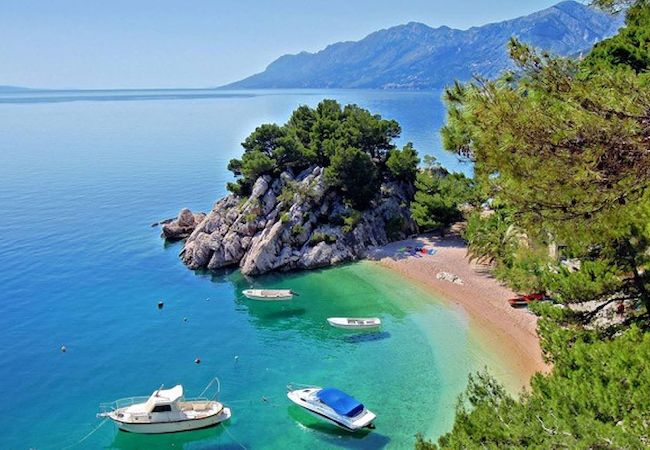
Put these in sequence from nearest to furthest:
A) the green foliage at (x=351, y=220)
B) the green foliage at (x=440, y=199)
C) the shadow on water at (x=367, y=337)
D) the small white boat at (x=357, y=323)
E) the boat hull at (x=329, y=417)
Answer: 1. the boat hull at (x=329, y=417)
2. the shadow on water at (x=367, y=337)
3. the small white boat at (x=357, y=323)
4. the green foliage at (x=440, y=199)
5. the green foliage at (x=351, y=220)

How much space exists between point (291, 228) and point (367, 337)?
14590mm

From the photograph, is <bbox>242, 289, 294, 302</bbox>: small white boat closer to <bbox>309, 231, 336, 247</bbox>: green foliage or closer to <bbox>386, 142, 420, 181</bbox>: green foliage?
<bbox>309, 231, 336, 247</bbox>: green foliage

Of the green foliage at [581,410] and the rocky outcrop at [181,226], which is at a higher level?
the green foliage at [581,410]

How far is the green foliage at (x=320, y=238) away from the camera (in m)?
41.2

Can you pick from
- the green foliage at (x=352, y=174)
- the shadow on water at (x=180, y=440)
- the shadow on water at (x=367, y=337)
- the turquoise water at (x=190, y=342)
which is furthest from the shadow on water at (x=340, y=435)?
the green foliage at (x=352, y=174)

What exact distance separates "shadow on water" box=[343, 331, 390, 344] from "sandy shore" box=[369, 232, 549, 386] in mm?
5903

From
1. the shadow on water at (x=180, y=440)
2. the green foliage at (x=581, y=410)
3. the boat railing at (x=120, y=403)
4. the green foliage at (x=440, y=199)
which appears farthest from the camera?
the green foliage at (x=440, y=199)

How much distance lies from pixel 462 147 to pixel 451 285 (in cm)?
2212

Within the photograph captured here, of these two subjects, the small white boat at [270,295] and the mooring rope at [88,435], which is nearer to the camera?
the mooring rope at [88,435]

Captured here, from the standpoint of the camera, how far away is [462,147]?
15172 millimetres

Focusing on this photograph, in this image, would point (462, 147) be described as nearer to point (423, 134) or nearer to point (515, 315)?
point (515, 315)

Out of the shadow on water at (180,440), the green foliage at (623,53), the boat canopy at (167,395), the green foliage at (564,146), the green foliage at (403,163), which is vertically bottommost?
the shadow on water at (180,440)

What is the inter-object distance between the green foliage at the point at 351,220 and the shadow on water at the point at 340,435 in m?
21.5

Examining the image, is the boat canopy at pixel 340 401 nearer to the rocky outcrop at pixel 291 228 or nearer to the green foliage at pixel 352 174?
the rocky outcrop at pixel 291 228
